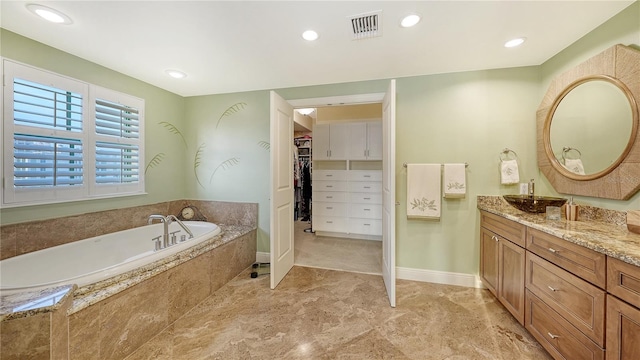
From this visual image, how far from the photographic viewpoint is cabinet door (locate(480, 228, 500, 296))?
1948mm

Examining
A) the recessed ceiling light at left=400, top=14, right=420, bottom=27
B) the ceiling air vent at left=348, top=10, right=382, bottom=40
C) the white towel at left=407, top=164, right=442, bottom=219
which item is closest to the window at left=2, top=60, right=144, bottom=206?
the ceiling air vent at left=348, top=10, right=382, bottom=40

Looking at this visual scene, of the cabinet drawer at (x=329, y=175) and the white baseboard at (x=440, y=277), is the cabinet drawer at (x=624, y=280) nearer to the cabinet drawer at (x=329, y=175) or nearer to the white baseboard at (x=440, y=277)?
the white baseboard at (x=440, y=277)

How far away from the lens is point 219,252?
2260 mm

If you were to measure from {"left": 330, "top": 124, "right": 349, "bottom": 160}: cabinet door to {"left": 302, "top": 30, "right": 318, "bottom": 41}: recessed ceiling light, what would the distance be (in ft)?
8.03

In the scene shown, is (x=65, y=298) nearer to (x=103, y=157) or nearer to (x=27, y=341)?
(x=27, y=341)

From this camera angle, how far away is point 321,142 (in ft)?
13.9

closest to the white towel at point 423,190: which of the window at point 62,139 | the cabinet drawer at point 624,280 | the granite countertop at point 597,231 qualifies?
the granite countertop at point 597,231

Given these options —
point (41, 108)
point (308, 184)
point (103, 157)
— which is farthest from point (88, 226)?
point (308, 184)

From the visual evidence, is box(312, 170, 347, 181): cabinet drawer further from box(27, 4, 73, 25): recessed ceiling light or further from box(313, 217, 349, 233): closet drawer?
box(27, 4, 73, 25): recessed ceiling light

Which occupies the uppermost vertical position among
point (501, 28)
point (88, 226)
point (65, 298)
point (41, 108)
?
point (501, 28)

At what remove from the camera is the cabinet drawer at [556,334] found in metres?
1.12

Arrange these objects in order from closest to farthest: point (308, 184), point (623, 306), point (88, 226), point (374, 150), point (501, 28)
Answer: point (623, 306) < point (501, 28) < point (88, 226) < point (374, 150) < point (308, 184)

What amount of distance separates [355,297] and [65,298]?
6.67ft

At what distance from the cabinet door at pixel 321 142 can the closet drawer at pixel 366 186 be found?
2.50ft
